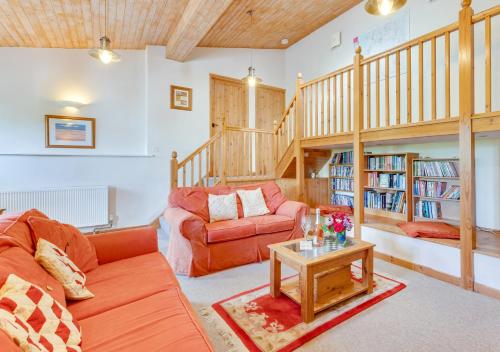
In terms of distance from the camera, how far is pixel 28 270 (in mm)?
1236

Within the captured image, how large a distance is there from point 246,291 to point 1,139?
13.6ft

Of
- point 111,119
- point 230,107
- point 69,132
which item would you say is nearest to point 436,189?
point 230,107

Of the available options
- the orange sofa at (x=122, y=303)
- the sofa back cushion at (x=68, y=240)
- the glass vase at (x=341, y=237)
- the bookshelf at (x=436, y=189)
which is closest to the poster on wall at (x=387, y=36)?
Answer: the bookshelf at (x=436, y=189)

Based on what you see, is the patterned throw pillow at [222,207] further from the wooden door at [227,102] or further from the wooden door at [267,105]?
the wooden door at [267,105]

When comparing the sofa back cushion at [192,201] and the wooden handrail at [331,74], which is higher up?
the wooden handrail at [331,74]

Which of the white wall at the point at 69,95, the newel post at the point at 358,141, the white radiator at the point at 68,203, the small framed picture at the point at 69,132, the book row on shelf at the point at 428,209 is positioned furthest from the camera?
the small framed picture at the point at 69,132

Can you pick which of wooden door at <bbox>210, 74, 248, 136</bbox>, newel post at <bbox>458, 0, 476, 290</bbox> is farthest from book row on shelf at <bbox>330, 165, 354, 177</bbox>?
newel post at <bbox>458, 0, 476, 290</bbox>

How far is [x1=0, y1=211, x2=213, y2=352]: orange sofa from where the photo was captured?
106 cm

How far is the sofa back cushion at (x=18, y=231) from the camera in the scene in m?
1.41

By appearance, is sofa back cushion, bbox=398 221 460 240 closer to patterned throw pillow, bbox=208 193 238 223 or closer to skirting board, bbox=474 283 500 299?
skirting board, bbox=474 283 500 299

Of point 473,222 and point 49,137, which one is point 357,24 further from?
point 49,137

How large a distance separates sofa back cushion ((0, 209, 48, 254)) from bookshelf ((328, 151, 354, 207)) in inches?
172

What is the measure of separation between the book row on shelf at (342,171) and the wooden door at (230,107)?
1738mm

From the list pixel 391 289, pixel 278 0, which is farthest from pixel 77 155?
pixel 391 289
